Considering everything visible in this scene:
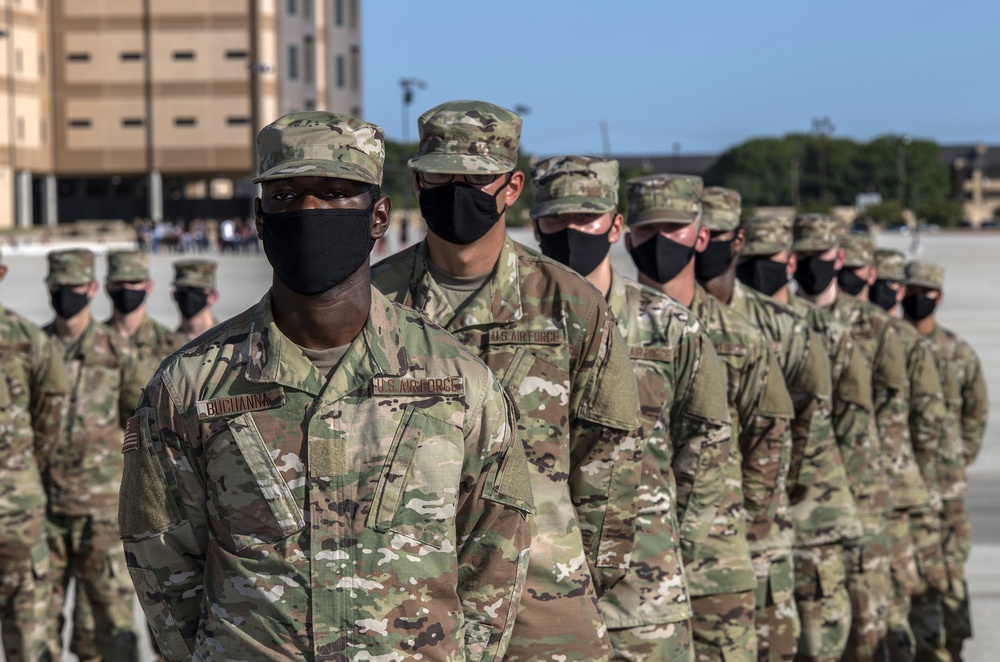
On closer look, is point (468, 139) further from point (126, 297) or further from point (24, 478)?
point (126, 297)

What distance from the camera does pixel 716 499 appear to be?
19.0 ft

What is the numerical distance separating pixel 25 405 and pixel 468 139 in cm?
420

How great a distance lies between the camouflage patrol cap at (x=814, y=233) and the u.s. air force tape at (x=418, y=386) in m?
5.62

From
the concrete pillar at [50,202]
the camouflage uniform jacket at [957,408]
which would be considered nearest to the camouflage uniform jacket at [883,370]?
the camouflage uniform jacket at [957,408]

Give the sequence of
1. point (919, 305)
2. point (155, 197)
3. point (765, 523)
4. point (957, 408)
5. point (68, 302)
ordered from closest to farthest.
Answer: point (765, 523) < point (68, 302) < point (957, 408) < point (919, 305) < point (155, 197)

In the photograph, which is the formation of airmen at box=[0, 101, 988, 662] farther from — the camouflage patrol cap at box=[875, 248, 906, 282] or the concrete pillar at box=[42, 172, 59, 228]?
the concrete pillar at box=[42, 172, 59, 228]

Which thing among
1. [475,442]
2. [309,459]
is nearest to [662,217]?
[475,442]

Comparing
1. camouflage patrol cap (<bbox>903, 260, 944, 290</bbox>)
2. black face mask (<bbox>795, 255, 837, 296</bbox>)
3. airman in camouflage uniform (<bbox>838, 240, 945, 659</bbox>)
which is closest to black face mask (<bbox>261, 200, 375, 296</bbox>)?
black face mask (<bbox>795, 255, 837, 296</bbox>)

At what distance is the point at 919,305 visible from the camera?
1081cm

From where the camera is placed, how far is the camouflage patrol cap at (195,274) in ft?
31.8

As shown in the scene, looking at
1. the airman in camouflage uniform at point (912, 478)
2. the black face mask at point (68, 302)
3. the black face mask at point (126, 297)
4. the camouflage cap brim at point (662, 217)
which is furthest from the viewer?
the black face mask at point (126, 297)

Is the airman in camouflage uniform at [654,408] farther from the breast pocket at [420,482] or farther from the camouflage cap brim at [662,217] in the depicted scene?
the breast pocket at [420,482]

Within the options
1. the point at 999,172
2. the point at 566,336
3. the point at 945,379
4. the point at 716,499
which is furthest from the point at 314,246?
the point at 999,172

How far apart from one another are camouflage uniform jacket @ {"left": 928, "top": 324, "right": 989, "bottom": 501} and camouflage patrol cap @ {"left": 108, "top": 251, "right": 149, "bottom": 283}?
5.14 meters
